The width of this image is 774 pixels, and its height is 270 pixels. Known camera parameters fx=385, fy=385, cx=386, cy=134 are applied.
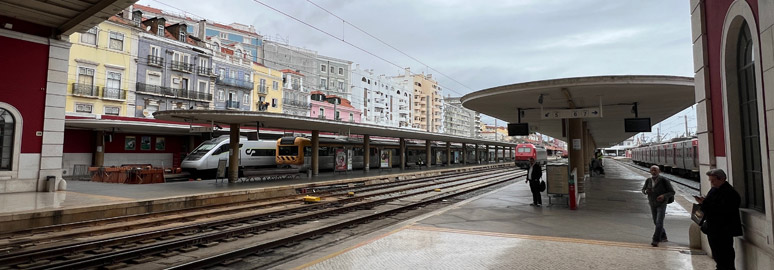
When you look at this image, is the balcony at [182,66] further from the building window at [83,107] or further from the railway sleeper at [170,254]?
the railway sleeper at [170,254]

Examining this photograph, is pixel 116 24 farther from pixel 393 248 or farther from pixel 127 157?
pixel 393 248

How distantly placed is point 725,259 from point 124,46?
1613 inches

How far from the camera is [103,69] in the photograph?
32.4 metres

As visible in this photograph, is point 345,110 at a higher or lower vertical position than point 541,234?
higher

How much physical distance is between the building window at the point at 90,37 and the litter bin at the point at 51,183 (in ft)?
80.0

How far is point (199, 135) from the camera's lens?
30.8 meters

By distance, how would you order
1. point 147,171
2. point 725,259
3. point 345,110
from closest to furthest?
1. point 725,259
2. point 147,171
3. point 345,110

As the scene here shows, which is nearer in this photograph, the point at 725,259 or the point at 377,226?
the point at 725,259

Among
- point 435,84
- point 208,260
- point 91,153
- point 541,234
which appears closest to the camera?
point 208,260

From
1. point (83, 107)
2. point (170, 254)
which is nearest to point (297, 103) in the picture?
point (83, 107)

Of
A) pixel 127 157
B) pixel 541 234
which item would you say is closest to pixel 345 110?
pixel 127 157

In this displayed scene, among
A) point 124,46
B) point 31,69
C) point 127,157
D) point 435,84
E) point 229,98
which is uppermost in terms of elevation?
point 435,84

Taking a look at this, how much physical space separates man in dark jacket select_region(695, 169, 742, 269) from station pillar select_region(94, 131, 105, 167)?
31.0 meters

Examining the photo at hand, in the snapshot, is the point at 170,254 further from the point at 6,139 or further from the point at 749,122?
the point at 6,139
